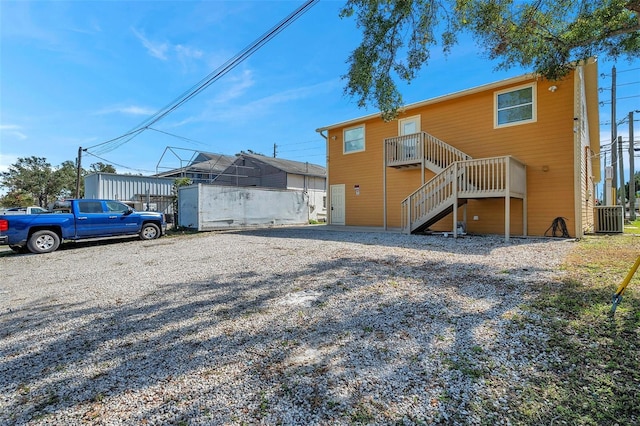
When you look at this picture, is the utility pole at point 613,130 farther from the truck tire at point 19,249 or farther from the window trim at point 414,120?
the truck tire at point 19,249

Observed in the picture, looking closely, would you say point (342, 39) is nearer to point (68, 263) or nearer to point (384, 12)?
point (384, 12)

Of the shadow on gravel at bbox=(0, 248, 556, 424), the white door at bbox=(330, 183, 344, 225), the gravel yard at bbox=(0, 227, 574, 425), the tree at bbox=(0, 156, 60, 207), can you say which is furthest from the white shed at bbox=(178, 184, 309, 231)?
the tree at bbox=(0, 156, 60, 207)

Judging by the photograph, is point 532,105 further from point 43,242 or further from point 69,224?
point 43,242

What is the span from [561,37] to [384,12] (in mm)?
3942

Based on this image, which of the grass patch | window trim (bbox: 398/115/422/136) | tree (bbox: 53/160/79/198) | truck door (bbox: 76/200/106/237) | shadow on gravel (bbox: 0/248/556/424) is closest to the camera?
the grass patch

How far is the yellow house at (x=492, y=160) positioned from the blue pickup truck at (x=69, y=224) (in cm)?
968

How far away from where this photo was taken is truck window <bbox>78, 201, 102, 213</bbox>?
31.9 ft

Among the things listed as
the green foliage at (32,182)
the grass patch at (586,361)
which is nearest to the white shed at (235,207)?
the grass patch at (586,361)

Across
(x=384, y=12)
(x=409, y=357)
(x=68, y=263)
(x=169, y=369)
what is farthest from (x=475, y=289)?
(x=68, y=263)

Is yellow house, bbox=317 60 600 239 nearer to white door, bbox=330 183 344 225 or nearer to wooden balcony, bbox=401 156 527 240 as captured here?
wooden balcony, bbox=401 156 527 240

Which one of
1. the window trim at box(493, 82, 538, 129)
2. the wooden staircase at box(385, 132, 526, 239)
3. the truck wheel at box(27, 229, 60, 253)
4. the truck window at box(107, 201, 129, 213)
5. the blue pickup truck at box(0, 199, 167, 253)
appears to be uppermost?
the window trim at box(493, 82, 538, 129)

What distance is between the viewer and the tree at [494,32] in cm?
635

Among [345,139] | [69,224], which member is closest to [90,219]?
[69,224]

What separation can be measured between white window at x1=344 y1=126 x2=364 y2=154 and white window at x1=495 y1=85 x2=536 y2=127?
18.7 ft
